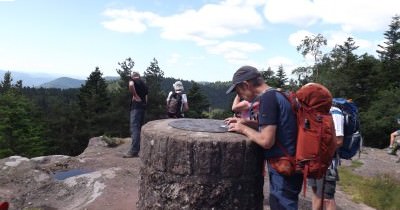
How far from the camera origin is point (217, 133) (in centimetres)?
347

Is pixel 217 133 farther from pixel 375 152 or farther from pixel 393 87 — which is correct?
pixel 393 87

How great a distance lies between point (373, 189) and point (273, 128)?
8.51m

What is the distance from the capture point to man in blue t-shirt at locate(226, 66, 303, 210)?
10.4 feet

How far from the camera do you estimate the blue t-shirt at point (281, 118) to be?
125 inches

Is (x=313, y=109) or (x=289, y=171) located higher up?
(x=313, y=109)

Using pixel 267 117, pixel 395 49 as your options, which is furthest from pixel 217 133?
pixel 395 49

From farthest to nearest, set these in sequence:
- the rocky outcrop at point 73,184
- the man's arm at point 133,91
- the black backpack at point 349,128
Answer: the man's arm at point 133,91, the rocky outcrop at point 73,184, the black backpack at point 349,128

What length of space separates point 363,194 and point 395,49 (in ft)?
134

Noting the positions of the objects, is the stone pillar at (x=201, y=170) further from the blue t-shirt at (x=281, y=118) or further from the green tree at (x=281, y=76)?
the green tree at (x=281, y=76)

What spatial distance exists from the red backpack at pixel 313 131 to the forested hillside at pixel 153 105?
32.7m

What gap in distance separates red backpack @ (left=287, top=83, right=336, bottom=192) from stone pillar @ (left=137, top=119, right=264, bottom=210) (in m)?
0.41

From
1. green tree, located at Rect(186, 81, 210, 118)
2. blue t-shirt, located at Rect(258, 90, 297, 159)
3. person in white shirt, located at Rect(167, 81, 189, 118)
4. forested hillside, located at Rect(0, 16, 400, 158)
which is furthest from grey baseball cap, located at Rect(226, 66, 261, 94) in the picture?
green tree, located at Rect(186, 81, 210, 118)

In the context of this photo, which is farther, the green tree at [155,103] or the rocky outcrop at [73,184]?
the green tree at [155,103]

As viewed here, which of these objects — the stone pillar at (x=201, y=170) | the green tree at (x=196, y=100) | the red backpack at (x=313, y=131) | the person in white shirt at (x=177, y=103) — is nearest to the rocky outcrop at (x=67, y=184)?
the person in white shirt at (x=177, y=103)
